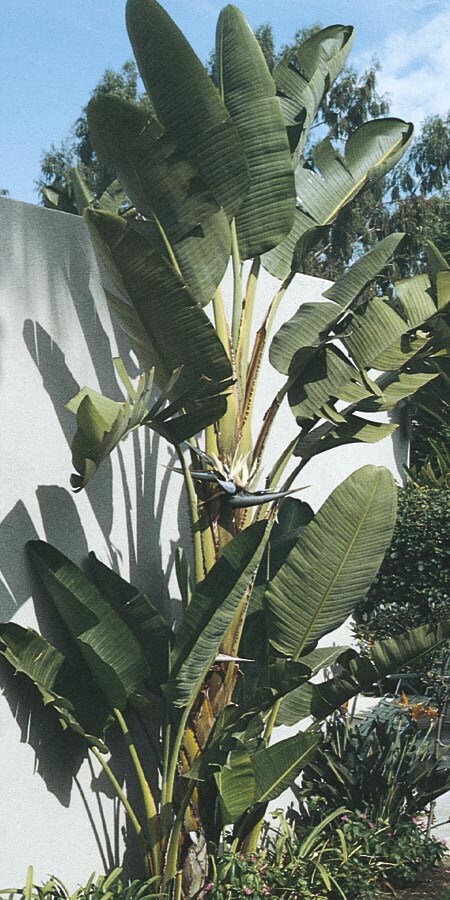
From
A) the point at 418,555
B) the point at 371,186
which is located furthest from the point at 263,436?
the point at 371,186

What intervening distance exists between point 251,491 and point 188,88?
159 centimetres

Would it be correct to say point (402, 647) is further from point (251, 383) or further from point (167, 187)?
point (167, 187)

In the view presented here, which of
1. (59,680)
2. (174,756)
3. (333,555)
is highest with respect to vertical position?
(333,555)

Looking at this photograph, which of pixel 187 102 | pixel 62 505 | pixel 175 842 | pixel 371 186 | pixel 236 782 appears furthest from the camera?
pixel 371 186

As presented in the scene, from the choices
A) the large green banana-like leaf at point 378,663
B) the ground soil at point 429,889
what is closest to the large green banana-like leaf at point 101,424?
the large green banana-like leaf at point 378,663

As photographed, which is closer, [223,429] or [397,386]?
[223,429]

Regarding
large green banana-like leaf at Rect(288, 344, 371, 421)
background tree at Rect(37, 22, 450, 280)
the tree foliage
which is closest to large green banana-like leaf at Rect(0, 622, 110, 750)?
large green banana-like leaf at Rect(288, 344, 371, 421)

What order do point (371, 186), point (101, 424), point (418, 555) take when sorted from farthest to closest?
1. point (371, 186)
2. point (418, 555)
3. point (101, 424)

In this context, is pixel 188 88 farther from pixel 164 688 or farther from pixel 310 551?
pixel 164 688

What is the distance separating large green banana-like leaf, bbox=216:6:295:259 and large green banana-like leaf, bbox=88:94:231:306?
1.14 feet

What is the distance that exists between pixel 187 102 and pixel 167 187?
0.36 m

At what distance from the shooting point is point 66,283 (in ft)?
14.5

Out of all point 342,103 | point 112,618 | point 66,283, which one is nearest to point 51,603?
point 112,618

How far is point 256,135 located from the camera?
4.27 metres
